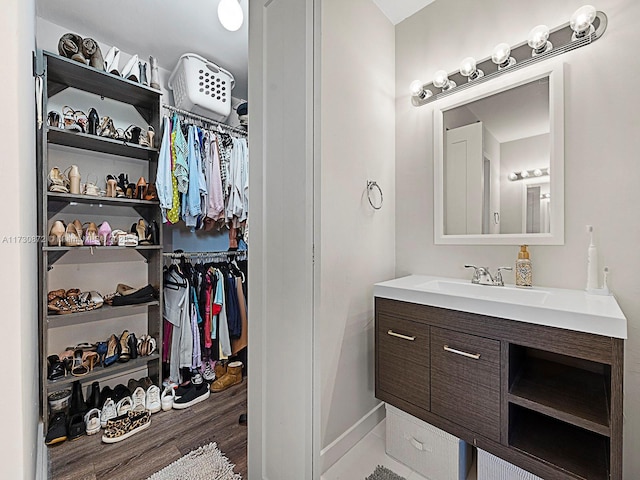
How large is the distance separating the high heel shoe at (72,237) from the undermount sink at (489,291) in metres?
2.03

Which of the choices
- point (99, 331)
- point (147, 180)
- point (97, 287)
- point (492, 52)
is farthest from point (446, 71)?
point (99, 331)

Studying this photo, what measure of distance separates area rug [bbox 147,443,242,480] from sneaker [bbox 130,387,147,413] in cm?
59

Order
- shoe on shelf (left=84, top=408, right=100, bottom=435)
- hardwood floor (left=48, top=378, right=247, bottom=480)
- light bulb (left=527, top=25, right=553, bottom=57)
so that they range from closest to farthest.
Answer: light bulb (left=527, top=25, right=553, bottom=57), hardwood floor (left=48, top=378, right=247, bottom=480), shoe on shelf (left=84, top=408, right=100, bottom=435)

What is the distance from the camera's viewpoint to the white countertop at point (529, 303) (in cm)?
93

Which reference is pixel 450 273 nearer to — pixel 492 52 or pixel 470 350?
pixel 470 350

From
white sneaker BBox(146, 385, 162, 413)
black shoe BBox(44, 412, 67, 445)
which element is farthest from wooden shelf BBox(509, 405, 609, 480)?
black shoe BBox(44, 412, 67, 445)

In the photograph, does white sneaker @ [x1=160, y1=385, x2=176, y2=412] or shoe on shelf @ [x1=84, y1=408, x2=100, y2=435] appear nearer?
shoe on shelf @ [x1=84, y1=408, x2=100, y2=435]

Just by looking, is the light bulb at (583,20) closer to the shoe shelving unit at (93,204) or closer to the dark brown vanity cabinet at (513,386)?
the dark brown vanity cabinet at (513,386)

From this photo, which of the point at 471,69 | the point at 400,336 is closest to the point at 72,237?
the point at 400,336

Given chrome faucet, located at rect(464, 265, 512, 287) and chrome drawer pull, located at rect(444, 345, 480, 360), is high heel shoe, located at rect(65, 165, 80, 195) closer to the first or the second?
chrome drawer pull, located at rect(444, 345, 480, 360)

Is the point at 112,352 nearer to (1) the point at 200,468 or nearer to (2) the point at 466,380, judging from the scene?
(1) the point at 200,468

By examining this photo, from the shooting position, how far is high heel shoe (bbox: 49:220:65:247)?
1777 mm

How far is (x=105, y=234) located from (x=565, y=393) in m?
2.57

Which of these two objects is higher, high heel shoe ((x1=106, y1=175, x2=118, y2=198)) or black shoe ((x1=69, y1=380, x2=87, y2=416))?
high heel shoe ((x1=106, y1=175, x2=118, y2=198))
